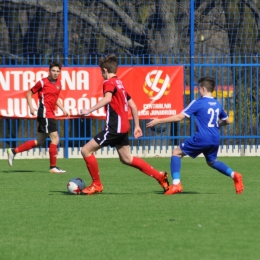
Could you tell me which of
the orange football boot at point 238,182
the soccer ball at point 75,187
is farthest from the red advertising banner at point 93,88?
the orange football boot at point 238,182

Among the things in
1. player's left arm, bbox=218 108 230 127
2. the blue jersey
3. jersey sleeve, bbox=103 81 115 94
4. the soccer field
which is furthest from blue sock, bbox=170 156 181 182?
jersey sleeve, bbox=103 81 115 94

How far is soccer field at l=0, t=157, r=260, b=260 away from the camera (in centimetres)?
698

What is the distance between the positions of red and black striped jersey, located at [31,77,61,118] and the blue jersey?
14.6 ft

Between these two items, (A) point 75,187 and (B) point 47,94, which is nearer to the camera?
(A) point 75,187

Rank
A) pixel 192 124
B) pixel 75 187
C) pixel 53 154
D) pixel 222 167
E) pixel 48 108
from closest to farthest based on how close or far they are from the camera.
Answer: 1. pixel 222 167
2. pixel 75 187
3. pixel 53 154
4. pixel 48 108
5. pixel 192 124

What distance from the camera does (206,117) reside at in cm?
1043

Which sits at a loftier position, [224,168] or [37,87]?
[37,87]

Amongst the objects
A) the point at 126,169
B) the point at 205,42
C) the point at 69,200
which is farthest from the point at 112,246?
the point at 205,42

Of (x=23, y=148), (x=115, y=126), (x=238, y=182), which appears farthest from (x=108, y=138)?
(x=23, y=148)

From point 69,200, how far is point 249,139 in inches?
363

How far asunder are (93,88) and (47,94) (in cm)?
310

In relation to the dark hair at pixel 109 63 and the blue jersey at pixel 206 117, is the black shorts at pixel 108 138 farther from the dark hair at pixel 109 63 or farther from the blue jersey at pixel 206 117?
the blue jersey at pixel 206 117

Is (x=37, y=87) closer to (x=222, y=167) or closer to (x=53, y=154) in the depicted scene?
(x=53, y=154)

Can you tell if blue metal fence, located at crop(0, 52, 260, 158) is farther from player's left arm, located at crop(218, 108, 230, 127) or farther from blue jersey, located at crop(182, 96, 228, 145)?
blue jersey, located at crop(182, 96, 228, 145)
